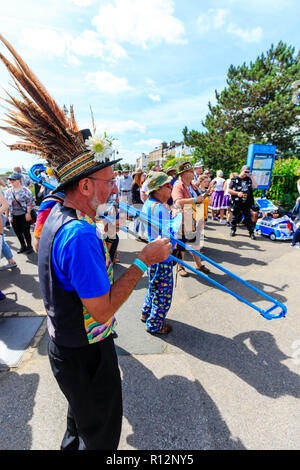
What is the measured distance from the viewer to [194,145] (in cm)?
2052

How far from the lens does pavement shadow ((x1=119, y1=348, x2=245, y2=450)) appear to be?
Result: 5.98 ft

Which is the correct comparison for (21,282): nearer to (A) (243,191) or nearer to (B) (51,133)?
(B) (51,133)

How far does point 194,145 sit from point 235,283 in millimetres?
18529

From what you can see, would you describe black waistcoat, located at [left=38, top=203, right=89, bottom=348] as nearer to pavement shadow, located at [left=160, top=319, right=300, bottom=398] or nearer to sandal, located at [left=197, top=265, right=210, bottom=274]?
pavement shadow, located at [left=160, top=319, right=300, bottom=398]

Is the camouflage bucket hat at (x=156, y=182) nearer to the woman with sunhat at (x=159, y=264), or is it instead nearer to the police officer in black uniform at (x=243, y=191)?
the woman with sunhat at (x=159, y=264)

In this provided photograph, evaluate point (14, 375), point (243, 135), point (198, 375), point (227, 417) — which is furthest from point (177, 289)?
point (243, 135)

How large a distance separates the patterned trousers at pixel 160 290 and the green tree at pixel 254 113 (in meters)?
15.6

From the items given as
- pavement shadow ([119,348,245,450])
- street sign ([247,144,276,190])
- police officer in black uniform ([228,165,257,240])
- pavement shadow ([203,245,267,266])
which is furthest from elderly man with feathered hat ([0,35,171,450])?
street sign ([247,144,276,190])

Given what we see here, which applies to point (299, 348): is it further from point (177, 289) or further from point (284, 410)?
point (177, 289)

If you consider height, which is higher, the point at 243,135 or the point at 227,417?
the point at 243,135

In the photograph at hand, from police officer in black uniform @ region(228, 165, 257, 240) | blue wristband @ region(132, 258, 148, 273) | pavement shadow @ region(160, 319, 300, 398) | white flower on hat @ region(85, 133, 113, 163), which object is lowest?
pavement shadow @ region(160, 319, 300, 398)

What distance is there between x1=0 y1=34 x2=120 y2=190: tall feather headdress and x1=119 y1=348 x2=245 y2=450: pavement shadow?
2.04 meters

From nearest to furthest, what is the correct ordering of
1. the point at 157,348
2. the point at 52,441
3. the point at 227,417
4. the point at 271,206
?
1. the point at 52,441
2. the point at 227,417
3. the point at 157,348
4. the point at 271,206

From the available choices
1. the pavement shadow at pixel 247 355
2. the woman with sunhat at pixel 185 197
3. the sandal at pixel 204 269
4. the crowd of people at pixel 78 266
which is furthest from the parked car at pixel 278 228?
the crowd of people at pixel 78 266
